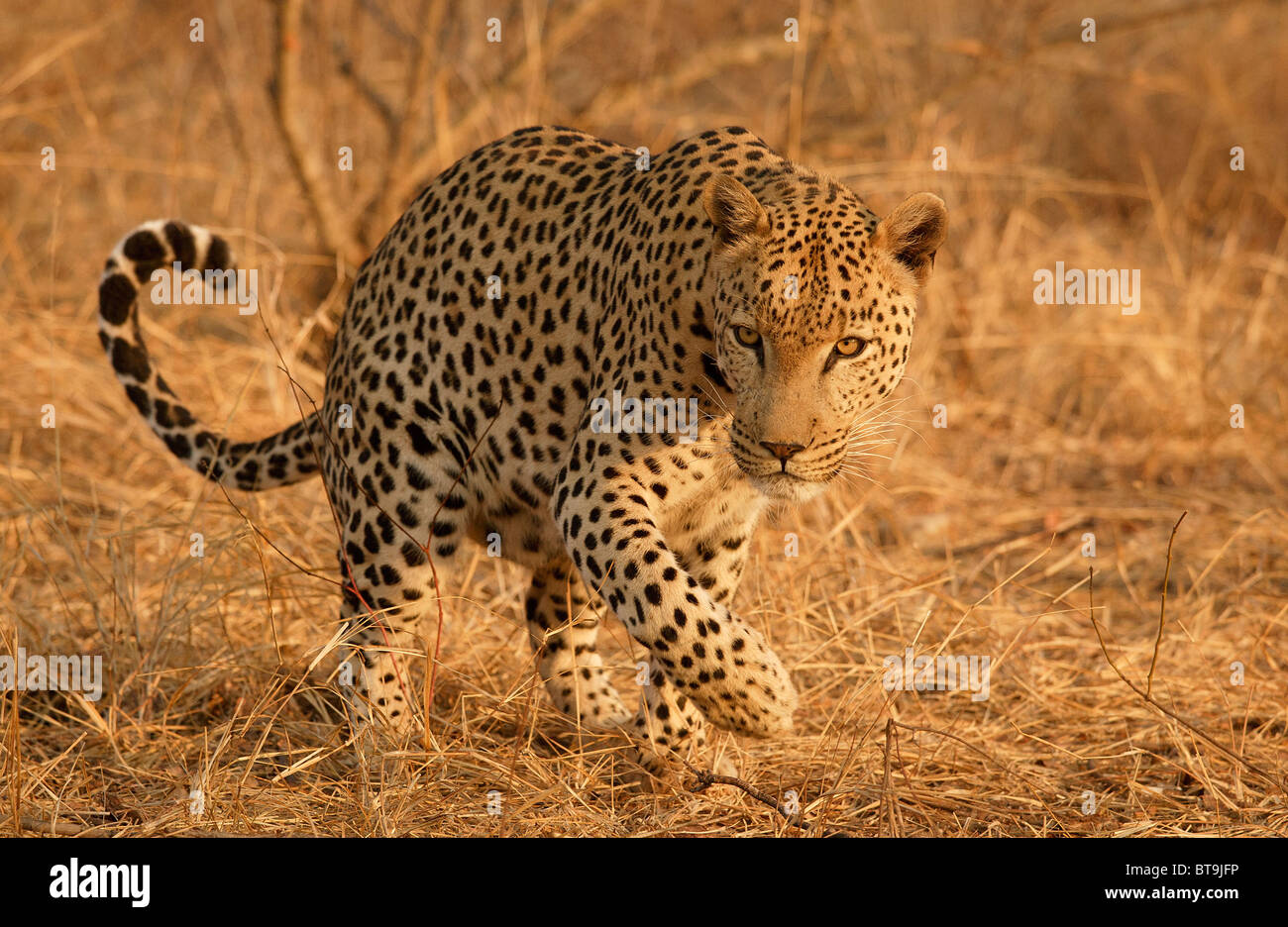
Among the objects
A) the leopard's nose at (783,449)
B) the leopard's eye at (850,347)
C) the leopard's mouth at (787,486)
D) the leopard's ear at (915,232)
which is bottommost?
the leopard's mouth at (787,486)

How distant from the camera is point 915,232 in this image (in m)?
4.05

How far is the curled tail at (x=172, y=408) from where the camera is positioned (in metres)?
5.00

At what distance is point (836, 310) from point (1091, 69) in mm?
5951

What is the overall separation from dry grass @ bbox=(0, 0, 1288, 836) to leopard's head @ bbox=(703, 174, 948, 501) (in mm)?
908

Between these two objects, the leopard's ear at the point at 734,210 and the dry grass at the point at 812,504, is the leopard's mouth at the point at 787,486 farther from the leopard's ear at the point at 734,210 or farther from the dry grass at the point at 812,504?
the dry grass at the point at 812,504

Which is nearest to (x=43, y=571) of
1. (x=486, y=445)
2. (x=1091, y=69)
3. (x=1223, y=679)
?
(x=486, y=445)

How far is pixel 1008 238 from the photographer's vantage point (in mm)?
8516

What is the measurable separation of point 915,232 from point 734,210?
0.49 metres

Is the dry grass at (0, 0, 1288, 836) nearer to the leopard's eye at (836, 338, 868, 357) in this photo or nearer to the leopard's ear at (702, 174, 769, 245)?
the leopard's eye at (836, 338, 868, 357)

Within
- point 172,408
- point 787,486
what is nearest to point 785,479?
point 787,486

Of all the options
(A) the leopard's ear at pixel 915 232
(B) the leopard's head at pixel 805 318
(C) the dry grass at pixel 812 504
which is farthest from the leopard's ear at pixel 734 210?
(C) the dry grass at pixel 812 504

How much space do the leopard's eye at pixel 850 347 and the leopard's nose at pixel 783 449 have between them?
266 millimetres

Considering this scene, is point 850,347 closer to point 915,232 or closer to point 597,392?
point 915,232
